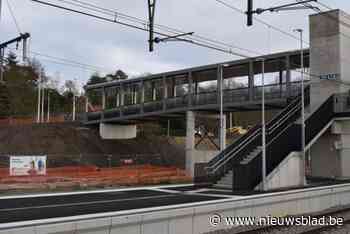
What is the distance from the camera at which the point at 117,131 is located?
204 ft

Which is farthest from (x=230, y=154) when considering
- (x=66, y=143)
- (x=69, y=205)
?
(x=66, y=143)

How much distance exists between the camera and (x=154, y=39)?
16.0 metres

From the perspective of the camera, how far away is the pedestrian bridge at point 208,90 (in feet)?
135

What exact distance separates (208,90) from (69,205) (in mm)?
34507

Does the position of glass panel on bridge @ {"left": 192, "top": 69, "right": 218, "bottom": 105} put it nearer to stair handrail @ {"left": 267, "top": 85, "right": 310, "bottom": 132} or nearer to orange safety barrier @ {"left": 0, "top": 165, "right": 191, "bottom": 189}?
orange safety barrier @ {"left": 0, "top": 165, "right": 191, "bottom": 189}

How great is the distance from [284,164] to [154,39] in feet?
53.0

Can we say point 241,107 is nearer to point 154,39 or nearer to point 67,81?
point 154,39

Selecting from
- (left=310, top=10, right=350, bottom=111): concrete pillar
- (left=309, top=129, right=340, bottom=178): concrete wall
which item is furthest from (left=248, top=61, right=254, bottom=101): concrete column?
(left=309, top=129, right=340, bottom=178): concrete wall

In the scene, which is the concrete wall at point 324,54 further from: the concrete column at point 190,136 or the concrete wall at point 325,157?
the concrete column at point 190,136

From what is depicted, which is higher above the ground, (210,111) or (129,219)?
(210,111)

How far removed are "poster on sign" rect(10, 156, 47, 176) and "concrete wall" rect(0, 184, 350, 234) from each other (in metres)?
19.7

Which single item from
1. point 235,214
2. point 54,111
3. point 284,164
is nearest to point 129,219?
point 235,214

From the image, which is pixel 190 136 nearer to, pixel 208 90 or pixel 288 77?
pixel 208 90

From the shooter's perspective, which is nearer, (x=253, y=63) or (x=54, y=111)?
(x=253, y=63)
